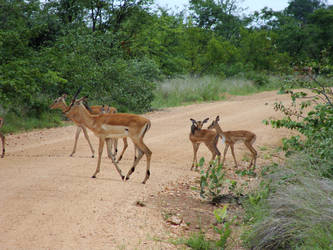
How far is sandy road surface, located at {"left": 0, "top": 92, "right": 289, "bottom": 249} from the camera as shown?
5468 mm

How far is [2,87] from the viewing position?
13.9m

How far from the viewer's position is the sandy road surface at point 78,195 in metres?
5.47

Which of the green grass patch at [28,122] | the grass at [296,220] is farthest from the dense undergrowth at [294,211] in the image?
the green grass patch at [28,122]

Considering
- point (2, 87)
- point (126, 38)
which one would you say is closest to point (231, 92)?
point (126, 38)

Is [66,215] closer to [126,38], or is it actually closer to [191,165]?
[191,165]

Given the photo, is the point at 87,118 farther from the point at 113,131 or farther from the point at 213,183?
the point at 213,183

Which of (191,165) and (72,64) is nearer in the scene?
(191,165)

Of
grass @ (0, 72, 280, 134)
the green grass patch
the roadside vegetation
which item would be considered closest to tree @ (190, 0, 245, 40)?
the roadside vegetation

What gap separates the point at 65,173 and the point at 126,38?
1830 cm

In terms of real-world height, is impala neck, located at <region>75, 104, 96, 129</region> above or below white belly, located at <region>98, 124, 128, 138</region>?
above

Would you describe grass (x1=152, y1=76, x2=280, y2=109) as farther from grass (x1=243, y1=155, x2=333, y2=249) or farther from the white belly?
grass (x1=243, y1=155, x2=333, y2=249)

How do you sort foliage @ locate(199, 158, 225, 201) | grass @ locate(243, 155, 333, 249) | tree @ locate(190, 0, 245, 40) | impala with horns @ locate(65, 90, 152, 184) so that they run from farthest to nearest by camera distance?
tree @ locate(190, 0, 245, 40) < impala with horns @ locate(65, 90, 152, 184) < foliage @ locate(199, 158, 225, 201) < grass @ locate(243, 155, 333, 249)

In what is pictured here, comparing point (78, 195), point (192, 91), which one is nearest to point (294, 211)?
point (78, 195)

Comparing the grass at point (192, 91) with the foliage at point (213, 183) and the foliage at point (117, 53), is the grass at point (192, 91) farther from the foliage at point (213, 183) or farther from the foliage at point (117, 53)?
the foliage at point (213, 183)
